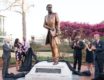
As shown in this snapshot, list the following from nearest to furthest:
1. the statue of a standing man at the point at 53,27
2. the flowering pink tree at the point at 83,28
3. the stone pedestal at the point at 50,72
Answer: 1. the stone pedestal at the point at 50,72
2. the statue of a standing man at the point at 53,27
3. the flowering pink tree at the point at 83,28

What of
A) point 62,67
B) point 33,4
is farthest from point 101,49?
point 33,4

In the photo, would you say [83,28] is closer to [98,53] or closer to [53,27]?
[98,53]

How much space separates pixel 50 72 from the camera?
1289cm

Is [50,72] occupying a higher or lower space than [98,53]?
lower

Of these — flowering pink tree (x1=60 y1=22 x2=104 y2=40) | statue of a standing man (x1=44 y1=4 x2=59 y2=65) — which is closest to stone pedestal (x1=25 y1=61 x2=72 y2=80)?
statue of a standing man (x1=44 y1=4 x2=59 y2=65)

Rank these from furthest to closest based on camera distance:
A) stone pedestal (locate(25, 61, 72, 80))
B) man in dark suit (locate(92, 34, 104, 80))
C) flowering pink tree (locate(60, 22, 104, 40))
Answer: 1. flowering pink tree (locate(60, 22, 104, 40))
2. man in dark suit (locate(92, 34, 104, 80))
3. stone pedestal (locate(25, 61, 72, 80))

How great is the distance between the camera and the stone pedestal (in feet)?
41.6

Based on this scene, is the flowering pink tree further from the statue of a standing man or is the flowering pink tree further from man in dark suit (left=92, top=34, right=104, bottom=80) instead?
the statue of a standing man

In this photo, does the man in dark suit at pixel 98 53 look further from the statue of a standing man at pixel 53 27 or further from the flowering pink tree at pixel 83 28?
the flowering pink tree at pixel 83 28

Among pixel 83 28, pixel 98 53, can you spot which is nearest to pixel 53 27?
pixel 98 53

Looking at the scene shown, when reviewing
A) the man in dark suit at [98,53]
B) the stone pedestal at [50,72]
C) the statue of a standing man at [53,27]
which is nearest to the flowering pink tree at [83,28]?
the man in dark suit at [98,53]

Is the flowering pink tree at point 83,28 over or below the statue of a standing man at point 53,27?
over

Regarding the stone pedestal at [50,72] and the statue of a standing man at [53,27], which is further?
the statue of a standing man at [53,27]

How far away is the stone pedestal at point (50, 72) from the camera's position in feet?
41.6
